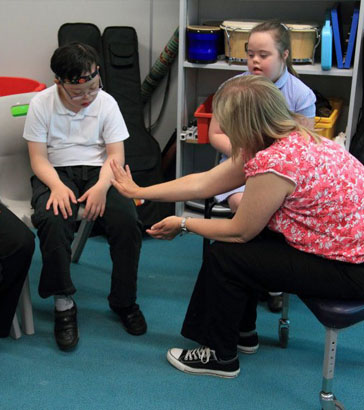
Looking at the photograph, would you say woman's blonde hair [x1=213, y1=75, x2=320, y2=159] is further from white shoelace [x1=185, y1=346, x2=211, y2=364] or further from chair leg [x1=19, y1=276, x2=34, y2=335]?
chair leg [x1=19, y1=276, x2=34, y2=335]

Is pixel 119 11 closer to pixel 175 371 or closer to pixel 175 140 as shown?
pixel 175 140

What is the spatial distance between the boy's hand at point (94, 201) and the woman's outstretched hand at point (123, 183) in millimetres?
69

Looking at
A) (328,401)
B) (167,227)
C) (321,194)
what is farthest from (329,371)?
(167,227)

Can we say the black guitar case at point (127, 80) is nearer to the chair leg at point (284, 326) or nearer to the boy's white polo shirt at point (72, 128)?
the boy's white polo shirt at point (72, 128)

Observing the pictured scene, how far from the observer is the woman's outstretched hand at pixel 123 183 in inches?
87.0

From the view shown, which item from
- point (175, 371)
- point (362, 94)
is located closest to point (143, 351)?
point (175, 371)

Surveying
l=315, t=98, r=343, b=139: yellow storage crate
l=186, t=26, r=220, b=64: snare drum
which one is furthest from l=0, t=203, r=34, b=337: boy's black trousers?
l=315, t=98, r=343, b=139: yellow storage crate

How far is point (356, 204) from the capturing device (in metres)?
1.79

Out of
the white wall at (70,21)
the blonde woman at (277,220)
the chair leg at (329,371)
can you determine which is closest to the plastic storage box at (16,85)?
the white wall at (70,21)

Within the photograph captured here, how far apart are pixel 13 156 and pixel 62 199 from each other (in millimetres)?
399

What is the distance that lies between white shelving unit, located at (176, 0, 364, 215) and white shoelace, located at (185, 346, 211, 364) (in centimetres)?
126

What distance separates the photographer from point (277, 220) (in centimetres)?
188

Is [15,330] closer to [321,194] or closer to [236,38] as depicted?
[321,194]

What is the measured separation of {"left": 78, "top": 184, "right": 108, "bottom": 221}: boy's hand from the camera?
7.50 feet
